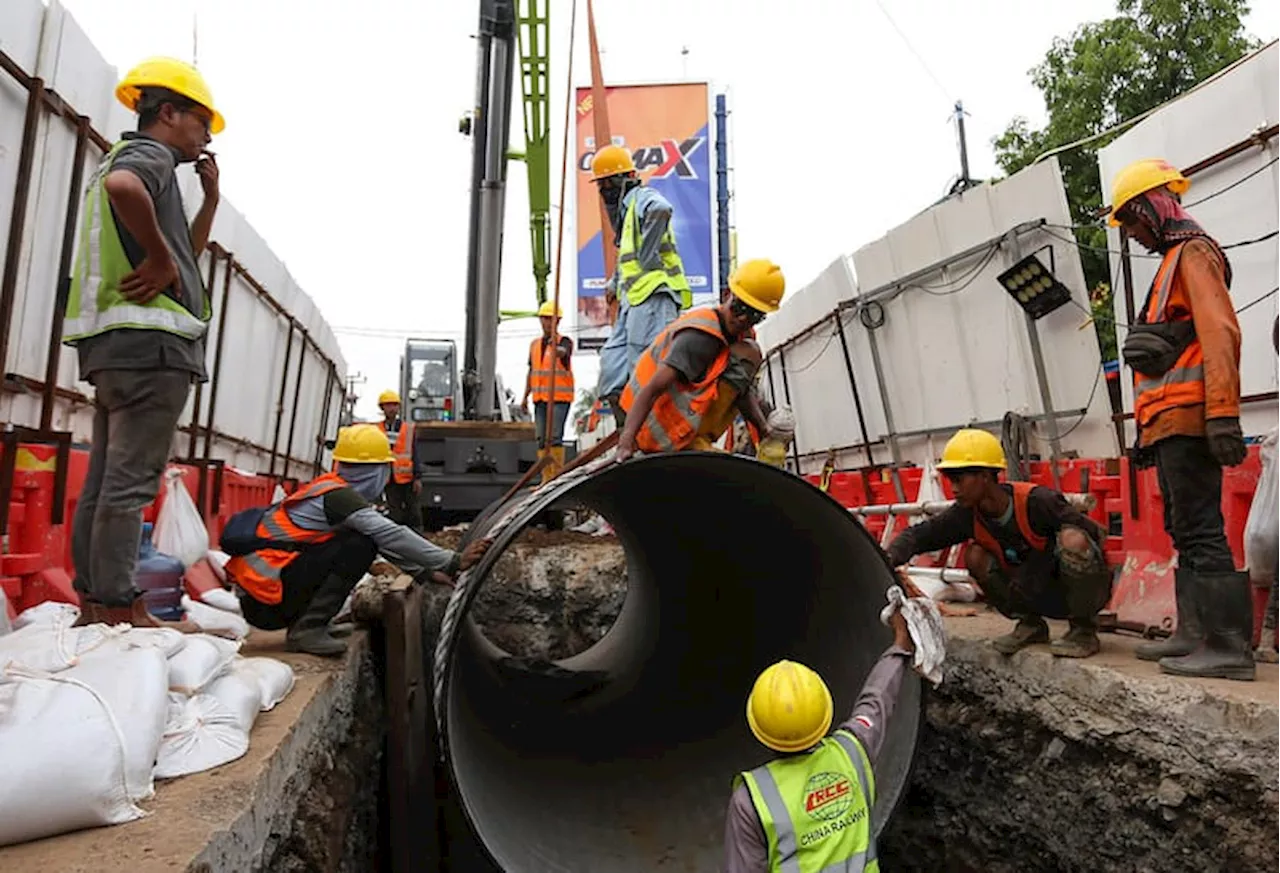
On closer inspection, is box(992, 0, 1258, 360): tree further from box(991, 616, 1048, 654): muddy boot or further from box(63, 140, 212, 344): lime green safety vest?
box(63, 140, 212, 344): lime green safety vest

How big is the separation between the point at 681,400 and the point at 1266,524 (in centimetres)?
202

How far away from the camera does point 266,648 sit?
12.2ft

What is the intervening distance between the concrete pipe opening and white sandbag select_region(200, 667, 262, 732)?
2.16 ft

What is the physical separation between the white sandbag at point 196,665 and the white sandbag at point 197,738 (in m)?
0.03

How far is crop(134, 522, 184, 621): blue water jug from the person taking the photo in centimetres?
340

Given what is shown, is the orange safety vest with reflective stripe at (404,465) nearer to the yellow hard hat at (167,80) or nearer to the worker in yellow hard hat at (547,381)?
the worker in yellow hard hat at (547,381)

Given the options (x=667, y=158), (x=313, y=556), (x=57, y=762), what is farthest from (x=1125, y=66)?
(x=57, y=762)

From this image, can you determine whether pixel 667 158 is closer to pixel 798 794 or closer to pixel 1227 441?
pixel 1227 441

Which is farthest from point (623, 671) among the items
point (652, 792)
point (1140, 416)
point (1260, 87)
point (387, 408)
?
point (387, 408)

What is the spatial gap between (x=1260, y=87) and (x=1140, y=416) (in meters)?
1.67

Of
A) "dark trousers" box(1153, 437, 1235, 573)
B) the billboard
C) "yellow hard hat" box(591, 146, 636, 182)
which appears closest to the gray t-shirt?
"yellow hard hat" box(591, 146, 636, 182)

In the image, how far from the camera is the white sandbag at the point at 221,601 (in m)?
4.16

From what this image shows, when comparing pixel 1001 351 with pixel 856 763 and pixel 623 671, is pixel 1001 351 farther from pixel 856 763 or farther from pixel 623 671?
pixel 856 763

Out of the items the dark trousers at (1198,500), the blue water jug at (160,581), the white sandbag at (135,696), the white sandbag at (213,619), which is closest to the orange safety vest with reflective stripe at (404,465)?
the white sandbag at (213,619)
